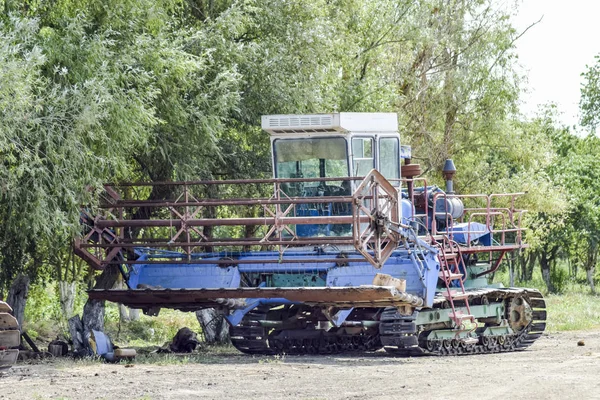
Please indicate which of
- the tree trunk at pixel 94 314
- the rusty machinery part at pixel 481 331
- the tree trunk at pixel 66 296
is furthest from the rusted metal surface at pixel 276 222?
the tree trunk at pixel 66 296

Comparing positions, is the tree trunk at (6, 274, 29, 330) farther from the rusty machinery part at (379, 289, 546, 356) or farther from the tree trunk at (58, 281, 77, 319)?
the rusty machinery part at (379, 289, 546, 356)

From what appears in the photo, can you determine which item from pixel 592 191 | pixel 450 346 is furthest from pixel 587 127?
pixel 450 346

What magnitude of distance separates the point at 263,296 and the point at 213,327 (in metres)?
6.62

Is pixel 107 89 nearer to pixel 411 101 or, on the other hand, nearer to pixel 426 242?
pixel 426 242

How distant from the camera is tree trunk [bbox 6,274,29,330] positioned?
68.8 ft

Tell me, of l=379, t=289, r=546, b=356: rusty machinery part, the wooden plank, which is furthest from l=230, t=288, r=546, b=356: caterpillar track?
the wooden plank

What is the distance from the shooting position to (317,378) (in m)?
14.4

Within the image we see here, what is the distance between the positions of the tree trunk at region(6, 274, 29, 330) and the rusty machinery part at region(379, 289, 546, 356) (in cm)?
738

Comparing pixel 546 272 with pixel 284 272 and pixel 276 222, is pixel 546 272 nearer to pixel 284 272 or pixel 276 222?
pixel 284 272

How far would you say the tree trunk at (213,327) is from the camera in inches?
925

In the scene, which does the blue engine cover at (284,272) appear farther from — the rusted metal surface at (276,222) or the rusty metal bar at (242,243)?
the rusty metal bar at (242,243)

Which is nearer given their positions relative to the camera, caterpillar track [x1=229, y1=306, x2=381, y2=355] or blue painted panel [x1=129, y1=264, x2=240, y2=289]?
blue painted panel [x1=129, y1=264, x2=240, y2=289]

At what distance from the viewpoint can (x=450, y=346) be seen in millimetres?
19422

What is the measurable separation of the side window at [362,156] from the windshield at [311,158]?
165 millimetres
